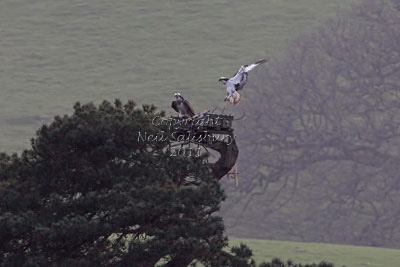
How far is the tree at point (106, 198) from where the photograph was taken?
23984 millimetres

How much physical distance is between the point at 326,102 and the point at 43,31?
59083 mm

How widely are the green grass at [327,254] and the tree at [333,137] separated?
9707mm

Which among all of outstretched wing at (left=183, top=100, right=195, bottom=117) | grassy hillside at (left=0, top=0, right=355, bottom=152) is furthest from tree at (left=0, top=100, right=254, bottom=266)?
grassy hillside at (left=0, top=0, right=355, bottom=152)

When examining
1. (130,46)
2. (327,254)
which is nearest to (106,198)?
(327,254)

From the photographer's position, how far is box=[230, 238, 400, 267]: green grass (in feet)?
210

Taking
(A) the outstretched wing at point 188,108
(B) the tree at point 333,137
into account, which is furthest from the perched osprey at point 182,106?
(B) the tree at point 333,137

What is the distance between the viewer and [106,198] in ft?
79.2

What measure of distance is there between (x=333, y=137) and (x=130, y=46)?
5285 centimetres

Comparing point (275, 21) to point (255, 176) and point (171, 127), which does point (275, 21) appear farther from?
point (171, 127)

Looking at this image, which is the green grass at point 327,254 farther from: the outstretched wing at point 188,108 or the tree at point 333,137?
the outstretched wing at point 188,108

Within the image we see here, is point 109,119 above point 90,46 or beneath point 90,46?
beneath

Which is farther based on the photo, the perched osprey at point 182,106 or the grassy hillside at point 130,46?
the grassy hillside at point 130,46

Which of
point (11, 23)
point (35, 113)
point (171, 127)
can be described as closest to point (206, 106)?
point (35, 113)

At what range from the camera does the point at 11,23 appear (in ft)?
455
